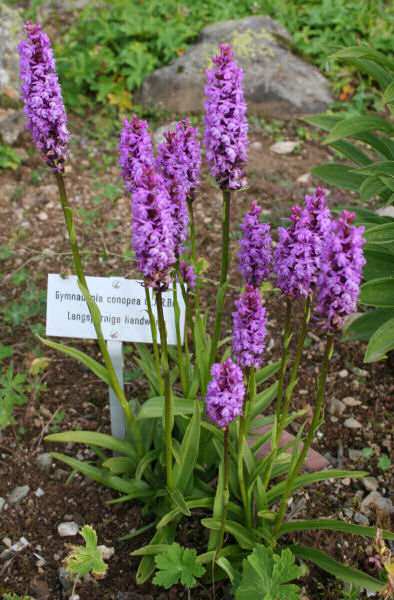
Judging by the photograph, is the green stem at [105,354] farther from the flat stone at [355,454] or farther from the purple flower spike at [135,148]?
the flat stone at [355,454]

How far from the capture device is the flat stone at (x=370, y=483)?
9.63 feet

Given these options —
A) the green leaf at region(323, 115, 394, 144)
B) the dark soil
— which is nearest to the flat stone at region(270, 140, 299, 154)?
the dark soil

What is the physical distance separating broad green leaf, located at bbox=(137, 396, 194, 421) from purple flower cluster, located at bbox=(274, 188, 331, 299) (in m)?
0.87

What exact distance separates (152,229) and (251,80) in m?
4.93

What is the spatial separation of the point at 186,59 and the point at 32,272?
10.8 feet

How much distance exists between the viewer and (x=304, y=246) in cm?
177

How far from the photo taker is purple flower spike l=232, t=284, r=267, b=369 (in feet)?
5.98

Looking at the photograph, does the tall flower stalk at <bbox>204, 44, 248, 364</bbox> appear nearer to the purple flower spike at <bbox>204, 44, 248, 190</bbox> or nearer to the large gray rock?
the purple flower spike at <bbox>204, 44, 248, 190</bbox>

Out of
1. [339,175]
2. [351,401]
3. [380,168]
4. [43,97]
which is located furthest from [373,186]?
[43,97]

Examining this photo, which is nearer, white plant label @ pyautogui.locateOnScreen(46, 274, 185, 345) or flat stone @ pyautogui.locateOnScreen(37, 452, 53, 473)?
white plant label @ pyautogui.locateOnScreen(46, 274, 185, 345)

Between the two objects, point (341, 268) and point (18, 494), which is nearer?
point (341, 268)

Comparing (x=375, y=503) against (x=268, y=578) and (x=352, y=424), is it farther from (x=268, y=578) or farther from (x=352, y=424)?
(x=268, y=578)

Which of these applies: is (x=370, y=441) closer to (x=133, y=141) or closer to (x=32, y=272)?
(x=133, y=141)

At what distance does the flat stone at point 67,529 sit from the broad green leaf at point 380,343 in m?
1.71
